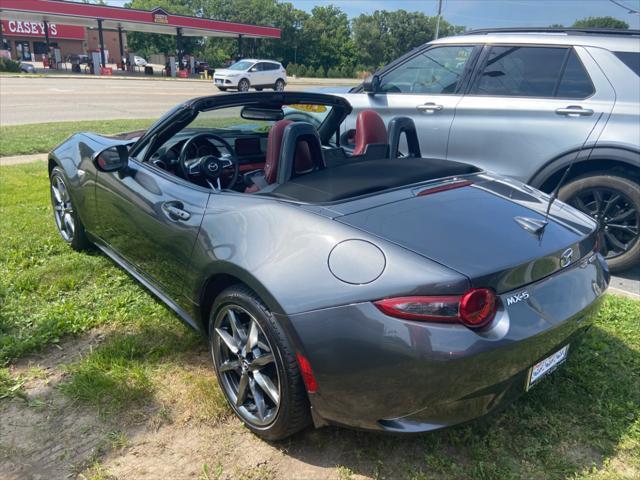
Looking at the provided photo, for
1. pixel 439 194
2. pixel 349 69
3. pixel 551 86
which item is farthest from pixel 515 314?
pixel 349 69

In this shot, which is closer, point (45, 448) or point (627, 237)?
point (45, 448)

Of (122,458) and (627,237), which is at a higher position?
(627,237)

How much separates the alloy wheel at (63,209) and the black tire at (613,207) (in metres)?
4.14

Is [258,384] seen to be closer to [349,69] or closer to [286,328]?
[286,328]

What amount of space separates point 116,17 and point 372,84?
45.4m

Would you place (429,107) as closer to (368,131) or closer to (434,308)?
(368,131)

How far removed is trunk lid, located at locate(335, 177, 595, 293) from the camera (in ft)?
6.59

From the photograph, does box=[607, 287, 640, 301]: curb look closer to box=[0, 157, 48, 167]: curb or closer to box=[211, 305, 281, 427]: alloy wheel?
box=[211, 305, 281, 427]: alloy wheel

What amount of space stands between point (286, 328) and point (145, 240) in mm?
1449

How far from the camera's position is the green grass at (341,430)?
2.30 meters

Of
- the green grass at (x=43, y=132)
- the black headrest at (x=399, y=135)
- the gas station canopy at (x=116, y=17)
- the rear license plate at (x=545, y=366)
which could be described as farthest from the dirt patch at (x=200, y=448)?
the gas station canopy at (x=116, y=17)

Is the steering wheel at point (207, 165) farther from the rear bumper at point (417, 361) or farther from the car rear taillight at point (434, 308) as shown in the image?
the car rear taillight at point (434, 308)

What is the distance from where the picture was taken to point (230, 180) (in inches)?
136

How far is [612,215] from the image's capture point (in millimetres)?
4375
